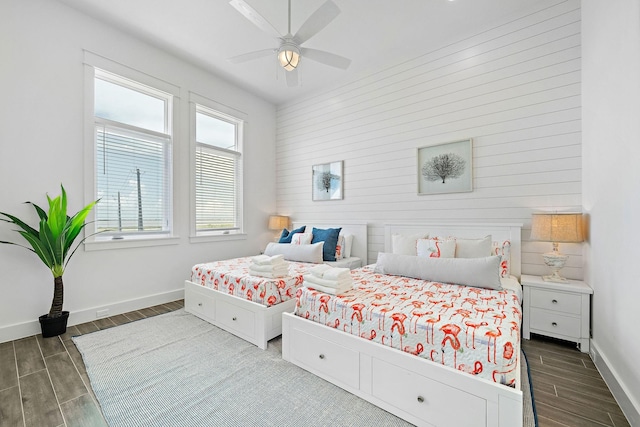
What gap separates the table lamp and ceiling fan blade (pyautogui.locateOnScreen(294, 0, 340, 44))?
8.31 ft

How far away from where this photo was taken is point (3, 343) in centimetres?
246

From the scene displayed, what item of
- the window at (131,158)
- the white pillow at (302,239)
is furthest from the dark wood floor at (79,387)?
the white pillow at (302,239)

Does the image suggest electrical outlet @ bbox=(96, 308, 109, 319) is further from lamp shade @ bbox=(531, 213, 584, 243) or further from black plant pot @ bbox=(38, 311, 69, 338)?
lamp shade @ bbox=(531, 213, 584, 243)

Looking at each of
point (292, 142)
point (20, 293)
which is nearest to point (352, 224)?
point (292, 142)

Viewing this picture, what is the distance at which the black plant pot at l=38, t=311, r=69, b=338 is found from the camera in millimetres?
2572

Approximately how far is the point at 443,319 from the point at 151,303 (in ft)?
11.4

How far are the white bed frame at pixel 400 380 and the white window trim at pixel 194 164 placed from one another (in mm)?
2481

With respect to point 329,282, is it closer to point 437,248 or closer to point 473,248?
point 437,248

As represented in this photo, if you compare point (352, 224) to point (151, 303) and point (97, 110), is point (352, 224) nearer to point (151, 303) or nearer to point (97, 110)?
point (151, 303)

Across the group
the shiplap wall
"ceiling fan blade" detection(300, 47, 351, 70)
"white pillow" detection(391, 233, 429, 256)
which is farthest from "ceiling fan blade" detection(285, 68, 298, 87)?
"white pillow" detection(391, 233, 429, 256)

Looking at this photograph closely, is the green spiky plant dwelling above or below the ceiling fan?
below

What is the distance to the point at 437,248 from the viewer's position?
272cm

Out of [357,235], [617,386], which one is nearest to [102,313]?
[357,235]

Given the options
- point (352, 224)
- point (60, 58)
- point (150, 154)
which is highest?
point (60, 58)
